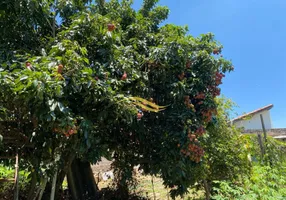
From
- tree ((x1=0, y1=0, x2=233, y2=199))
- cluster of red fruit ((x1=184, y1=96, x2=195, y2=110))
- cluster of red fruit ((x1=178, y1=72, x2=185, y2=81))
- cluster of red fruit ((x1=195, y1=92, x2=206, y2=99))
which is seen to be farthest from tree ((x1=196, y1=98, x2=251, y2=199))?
cluster of red fruit ((x1=178, y1=72, x2=185, y2=81))

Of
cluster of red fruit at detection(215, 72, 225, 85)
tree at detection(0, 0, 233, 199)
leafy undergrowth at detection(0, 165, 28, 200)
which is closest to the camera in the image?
tree at detection(0, 0, 233, 199)

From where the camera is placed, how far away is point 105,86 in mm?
3617

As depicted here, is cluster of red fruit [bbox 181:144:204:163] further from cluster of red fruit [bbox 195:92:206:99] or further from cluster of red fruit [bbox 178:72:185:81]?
cluster of red fruit [bbox 178:72:185:81]

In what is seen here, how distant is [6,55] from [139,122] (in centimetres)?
256

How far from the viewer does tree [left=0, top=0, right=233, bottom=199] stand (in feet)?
10.8

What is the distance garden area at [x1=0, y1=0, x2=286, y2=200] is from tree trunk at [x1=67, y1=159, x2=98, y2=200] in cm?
3

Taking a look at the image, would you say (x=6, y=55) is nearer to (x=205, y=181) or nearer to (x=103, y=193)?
(x=103, y=193)

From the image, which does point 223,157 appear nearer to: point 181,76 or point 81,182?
point 181,76

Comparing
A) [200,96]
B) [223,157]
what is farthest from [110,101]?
[223,157]

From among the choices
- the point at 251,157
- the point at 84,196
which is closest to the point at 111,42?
the point at 84,196

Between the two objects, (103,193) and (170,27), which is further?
(103,193)

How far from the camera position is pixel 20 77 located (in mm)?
2932

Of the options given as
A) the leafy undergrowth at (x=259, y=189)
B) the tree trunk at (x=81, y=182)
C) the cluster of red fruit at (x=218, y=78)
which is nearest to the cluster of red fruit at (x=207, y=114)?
the cluster of red fruit at (x=218, y=78)

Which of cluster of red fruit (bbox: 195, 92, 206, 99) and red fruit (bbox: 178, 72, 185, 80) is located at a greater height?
red fruit (bbox: 178, 72, 185, 80)
